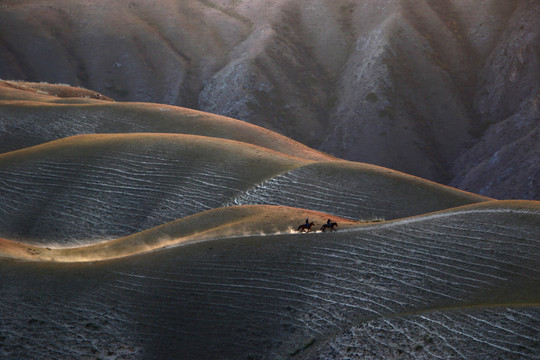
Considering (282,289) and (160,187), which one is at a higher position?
(160,187)

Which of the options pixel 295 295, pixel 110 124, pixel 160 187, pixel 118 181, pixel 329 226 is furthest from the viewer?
pixel 110 124

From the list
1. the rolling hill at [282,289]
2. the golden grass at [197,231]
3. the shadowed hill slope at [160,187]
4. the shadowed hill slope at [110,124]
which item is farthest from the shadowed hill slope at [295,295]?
the shadowed hill slope at [110,124]

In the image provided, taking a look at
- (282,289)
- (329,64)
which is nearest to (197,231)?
(282,289)

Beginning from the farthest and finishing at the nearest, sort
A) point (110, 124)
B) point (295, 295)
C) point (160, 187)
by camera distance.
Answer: point (110, 124)
point (160, 187)
point (295, 295)

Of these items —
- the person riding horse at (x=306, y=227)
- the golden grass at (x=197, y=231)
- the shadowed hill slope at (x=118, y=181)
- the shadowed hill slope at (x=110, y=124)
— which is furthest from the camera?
the shadowed hill slope at (x=110, y=124)

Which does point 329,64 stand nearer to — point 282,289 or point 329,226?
point 329,226

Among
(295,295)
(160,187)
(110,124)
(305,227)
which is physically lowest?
(295,295)

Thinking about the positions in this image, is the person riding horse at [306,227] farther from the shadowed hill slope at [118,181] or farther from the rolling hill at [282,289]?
the shadowed hill slope at [118,181]
